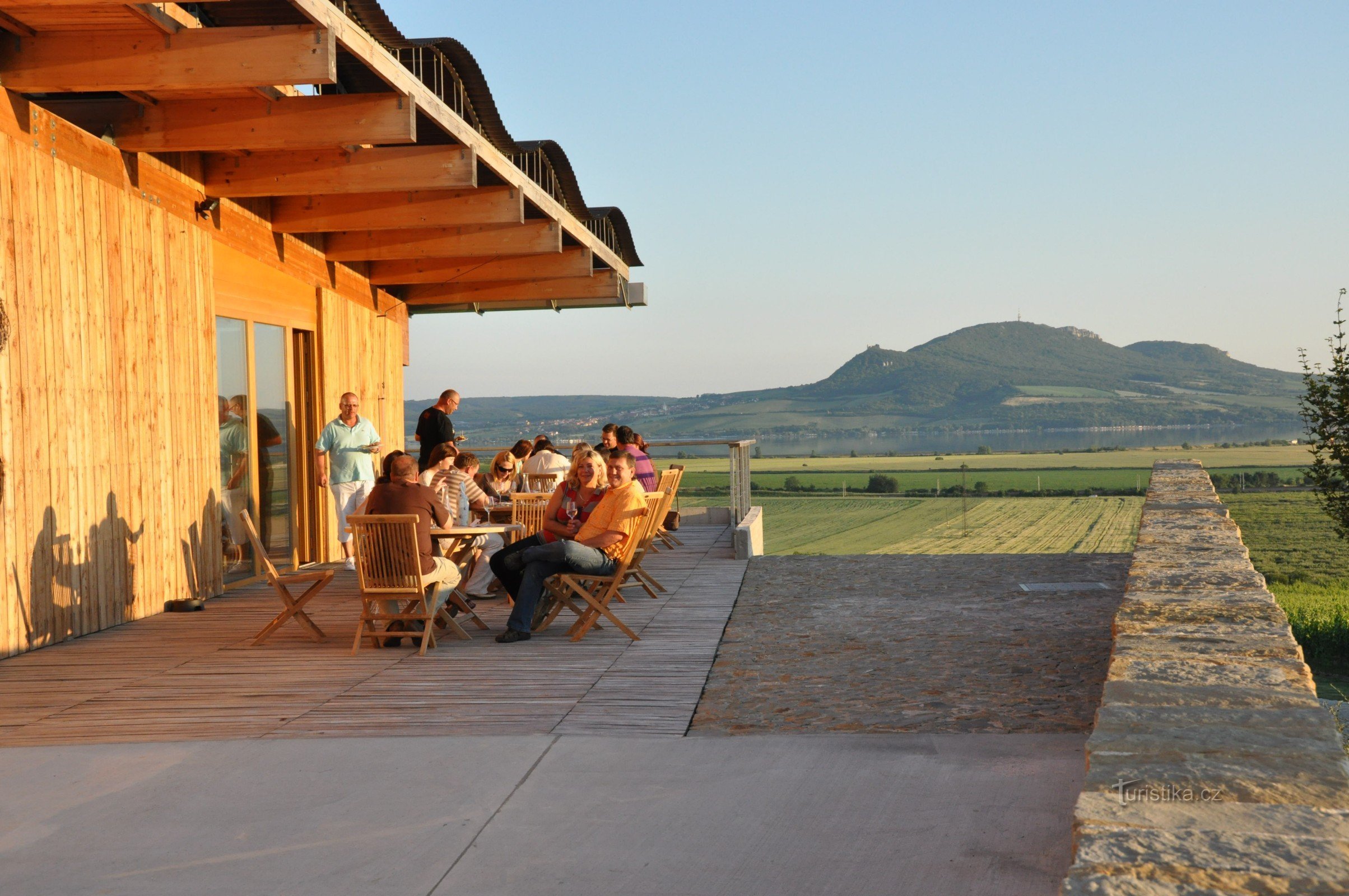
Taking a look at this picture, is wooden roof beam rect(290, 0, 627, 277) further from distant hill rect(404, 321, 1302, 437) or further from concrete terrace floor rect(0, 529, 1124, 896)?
distant hill rect(404, 321, 1302, 437)

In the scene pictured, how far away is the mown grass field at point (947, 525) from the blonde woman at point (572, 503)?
149 feet

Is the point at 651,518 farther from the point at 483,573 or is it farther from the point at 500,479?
the point at 500,479

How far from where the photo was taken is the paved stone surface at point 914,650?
457 centimetres

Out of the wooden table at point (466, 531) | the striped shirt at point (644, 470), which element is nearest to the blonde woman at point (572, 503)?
the wooden table at point (466, 531)

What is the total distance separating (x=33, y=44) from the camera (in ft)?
19.5

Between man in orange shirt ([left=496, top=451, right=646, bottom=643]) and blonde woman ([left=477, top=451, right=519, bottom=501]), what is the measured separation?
277 cm

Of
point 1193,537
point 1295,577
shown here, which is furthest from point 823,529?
point 1193,537

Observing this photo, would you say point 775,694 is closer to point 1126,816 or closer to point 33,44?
point 1126,816

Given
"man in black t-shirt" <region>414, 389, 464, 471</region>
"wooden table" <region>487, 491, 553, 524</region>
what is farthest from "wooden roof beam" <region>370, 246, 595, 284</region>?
"wooden table" <region>487, 491, 553, 524</region>

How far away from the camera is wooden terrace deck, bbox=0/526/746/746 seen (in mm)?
4523

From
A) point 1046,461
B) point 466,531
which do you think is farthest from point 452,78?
point 1046,461

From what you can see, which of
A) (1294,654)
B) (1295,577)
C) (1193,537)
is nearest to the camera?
(1294,654)

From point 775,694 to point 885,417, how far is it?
151114 millimetres

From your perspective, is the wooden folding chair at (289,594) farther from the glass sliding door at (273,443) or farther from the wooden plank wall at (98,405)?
the glass sliding door at (273,443)
